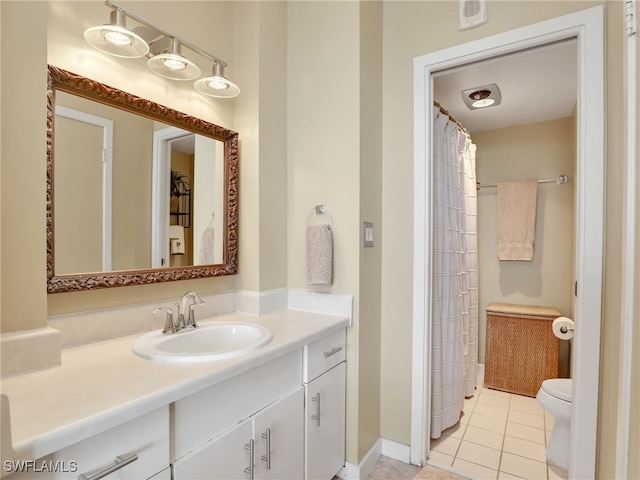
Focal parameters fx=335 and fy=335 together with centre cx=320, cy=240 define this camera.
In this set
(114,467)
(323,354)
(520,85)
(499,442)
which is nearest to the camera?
(114,467)

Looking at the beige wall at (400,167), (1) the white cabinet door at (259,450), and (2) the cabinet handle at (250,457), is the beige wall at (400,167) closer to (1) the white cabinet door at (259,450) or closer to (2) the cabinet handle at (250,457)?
(1) the white cabinet door at (259,450)

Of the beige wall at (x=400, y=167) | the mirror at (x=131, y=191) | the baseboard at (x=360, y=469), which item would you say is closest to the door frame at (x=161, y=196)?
the mirror at (x=131, y=191)

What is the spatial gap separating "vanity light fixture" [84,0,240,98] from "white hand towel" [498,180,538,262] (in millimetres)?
2604

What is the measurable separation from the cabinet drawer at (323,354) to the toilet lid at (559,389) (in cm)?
129

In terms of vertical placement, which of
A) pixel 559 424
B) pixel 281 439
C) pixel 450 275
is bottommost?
pixel 559 424

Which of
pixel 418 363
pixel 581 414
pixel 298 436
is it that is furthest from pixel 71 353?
pixel 581 414

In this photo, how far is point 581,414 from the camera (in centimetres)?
142

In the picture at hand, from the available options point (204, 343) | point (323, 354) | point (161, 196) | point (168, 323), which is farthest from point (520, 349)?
point (161, 196)

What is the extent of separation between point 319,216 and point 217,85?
0.79 meters

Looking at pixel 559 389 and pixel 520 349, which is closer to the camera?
pixel 559 389

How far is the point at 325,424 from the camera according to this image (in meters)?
1.51

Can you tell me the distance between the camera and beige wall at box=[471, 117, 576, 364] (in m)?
2.91

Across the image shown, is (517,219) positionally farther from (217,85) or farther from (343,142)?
(217,85)

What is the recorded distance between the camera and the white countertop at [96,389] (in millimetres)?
686
